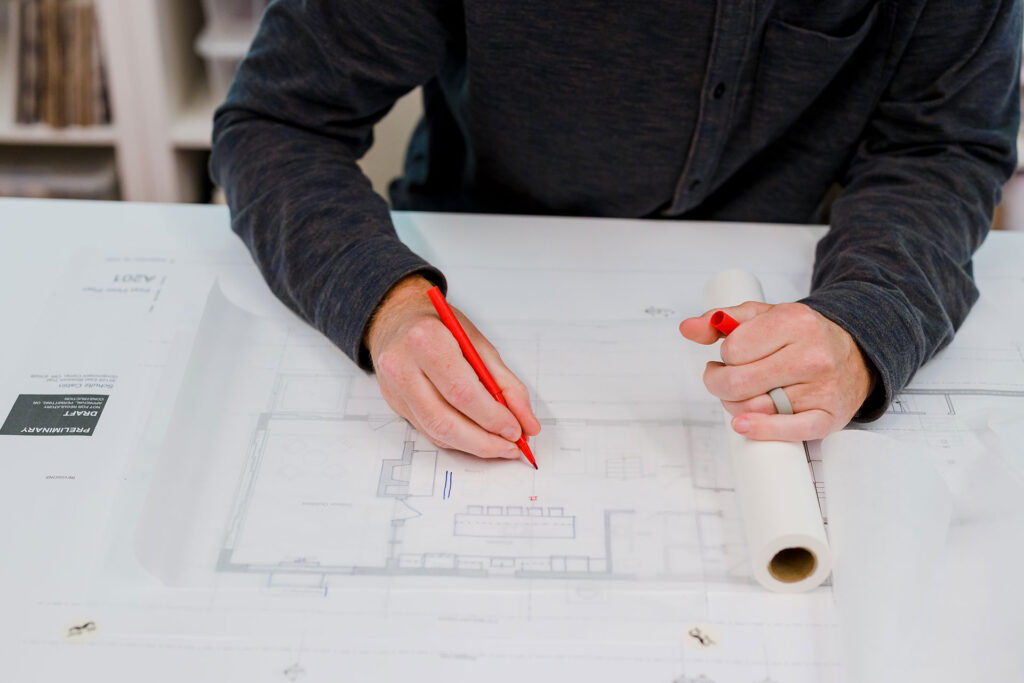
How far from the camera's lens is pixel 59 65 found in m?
1.58

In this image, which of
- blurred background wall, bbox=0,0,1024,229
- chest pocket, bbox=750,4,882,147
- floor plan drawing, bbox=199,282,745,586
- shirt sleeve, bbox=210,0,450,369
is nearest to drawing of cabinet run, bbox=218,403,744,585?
floor plan drawing, bbox=199,282,745,586

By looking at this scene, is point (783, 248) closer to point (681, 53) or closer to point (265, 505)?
point (681, 53)

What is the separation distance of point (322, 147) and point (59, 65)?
0.92m

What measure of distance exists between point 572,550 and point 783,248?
1.48 feet

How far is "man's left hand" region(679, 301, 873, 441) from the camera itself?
27.6 inches

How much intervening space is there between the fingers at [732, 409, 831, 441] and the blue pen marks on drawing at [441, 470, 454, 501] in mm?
214

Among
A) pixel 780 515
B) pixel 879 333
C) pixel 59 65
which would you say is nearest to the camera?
pixel 780 515

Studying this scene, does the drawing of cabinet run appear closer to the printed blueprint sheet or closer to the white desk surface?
the printed blueprint sheet

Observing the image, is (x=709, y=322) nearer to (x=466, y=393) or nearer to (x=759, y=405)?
(x=759, y=405)

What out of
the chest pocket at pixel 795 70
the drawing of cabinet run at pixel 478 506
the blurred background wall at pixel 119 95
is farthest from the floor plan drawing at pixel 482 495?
the blurred background wall at pixel 119 95

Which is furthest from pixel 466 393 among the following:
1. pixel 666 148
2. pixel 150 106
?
pixel 150 106

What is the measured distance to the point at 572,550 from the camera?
65 centimetres

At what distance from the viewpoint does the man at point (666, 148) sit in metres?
0.72

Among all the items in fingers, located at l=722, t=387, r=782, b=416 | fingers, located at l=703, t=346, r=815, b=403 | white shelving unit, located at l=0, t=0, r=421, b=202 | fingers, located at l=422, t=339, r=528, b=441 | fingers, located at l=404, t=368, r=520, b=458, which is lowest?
white shelving unit, located at l=0, t=0, r=421, b=202
